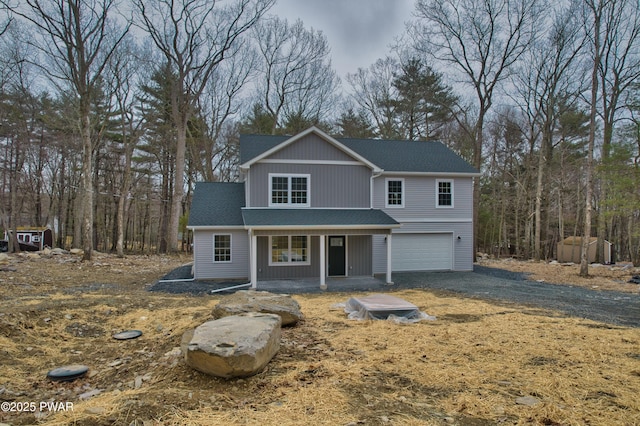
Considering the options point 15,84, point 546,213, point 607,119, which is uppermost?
point 15,84

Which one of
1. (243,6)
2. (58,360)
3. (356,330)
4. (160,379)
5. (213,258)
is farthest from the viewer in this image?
(243,6)

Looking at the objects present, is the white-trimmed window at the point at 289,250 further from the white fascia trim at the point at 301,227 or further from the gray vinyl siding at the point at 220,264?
the white fascia trim at the point at 301,227

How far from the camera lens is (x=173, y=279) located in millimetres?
14469

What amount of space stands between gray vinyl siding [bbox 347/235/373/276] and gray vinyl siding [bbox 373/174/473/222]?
6.11 ft

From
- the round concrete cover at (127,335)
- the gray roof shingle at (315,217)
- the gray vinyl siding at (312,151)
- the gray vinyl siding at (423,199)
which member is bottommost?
the round concrete cover at (127,335)

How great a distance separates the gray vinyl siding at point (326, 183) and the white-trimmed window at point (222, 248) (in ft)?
5.65

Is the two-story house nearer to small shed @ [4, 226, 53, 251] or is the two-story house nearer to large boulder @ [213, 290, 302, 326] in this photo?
large boulder @ [213, 290, 302, 326]

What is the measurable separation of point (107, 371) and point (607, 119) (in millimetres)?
25582

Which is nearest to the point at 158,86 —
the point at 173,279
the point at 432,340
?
the point at 173,279

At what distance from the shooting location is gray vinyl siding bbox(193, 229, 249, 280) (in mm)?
14078

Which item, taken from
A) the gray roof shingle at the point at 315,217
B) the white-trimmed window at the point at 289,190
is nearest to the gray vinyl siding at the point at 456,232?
the gray roof shingle at the point at 315,217

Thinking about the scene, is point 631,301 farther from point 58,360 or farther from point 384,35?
point 384,35

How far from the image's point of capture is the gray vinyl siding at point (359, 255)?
15.0 metres

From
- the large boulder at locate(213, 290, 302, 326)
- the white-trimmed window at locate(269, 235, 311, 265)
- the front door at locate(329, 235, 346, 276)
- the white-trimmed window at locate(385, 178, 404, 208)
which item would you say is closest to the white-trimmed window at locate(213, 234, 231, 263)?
the white-trimmed window at locate(269, 235, 311, 265)
